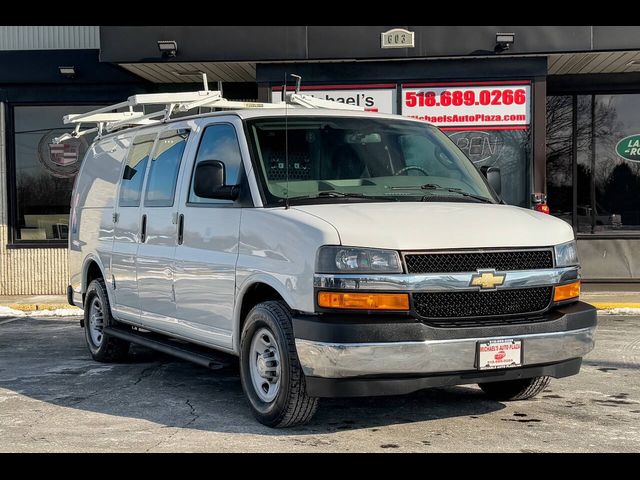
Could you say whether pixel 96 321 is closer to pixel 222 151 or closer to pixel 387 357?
pixel 222 151

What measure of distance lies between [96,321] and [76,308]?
13.5ft

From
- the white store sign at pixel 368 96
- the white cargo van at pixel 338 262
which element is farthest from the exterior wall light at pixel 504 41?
the white cargo van at pixel 338 262

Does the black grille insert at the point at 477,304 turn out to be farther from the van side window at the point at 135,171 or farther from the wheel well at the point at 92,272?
the wheel well at the point at 92,272

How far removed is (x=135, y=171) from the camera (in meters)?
7.87

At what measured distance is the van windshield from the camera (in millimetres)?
6020

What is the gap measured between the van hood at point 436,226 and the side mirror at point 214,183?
63 cm

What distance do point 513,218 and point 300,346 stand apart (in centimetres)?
161

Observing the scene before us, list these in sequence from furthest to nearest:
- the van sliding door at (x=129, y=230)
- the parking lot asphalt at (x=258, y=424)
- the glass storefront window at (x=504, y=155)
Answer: the glass storefront window at (x=504, y=155), the van sliding door at (x=129, y=230), the parking lot asphalt at (x=258, y=424)

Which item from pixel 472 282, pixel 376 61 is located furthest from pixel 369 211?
pixel 376 61

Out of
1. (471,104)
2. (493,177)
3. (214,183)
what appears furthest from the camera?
(471,104)

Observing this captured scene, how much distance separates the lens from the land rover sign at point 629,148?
1475cm

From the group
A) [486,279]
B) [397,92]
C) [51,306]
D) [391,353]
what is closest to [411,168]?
[486,279]

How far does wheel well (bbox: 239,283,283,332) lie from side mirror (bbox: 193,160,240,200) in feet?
2.07

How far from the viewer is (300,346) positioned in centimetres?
524
